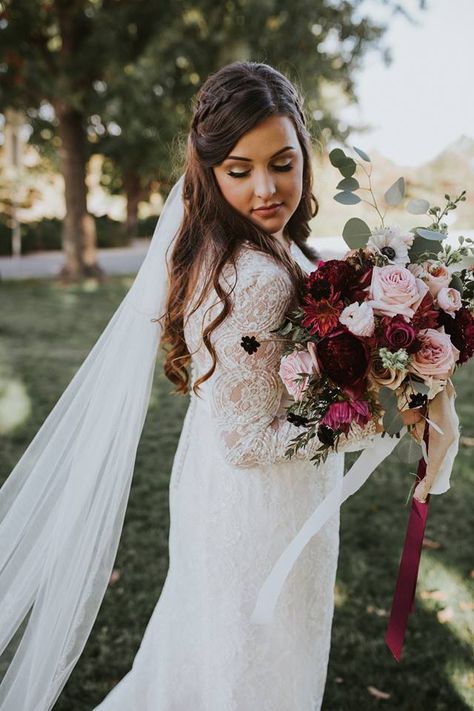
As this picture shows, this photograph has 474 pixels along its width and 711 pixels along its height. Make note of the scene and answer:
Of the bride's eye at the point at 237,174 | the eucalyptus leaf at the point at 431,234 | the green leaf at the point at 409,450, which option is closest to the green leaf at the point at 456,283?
the eucalyptus leaf at the point at 431,234

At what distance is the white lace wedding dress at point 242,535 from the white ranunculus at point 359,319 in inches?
9.7

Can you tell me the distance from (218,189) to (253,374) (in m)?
0.57

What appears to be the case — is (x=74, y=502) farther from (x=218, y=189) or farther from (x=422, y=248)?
(x=422, y=248)

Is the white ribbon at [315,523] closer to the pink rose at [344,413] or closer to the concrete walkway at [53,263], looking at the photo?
the pink rose at [344,413]

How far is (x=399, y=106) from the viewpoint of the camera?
14625 millimetres

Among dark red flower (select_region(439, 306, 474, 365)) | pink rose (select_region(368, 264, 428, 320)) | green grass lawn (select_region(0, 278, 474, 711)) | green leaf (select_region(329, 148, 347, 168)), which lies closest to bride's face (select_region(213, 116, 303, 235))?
green leaf (select_region(329, 148, 347, 168))

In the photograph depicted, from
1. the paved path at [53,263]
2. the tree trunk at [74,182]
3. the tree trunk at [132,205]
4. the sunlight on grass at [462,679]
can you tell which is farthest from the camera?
the tree trunk at [132,205]

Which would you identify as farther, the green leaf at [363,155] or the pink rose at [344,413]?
the green leaf at [363,155]

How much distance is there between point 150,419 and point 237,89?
510 cm

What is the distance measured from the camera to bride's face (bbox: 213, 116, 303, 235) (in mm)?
1970

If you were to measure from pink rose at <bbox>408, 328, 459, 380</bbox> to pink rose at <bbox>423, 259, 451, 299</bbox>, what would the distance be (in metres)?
0.14

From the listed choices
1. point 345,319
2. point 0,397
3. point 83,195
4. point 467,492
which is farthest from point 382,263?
point 83,195

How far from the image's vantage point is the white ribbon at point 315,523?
1.97 m

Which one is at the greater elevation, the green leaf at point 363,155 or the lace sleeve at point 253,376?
the green leaf at point 363,155
